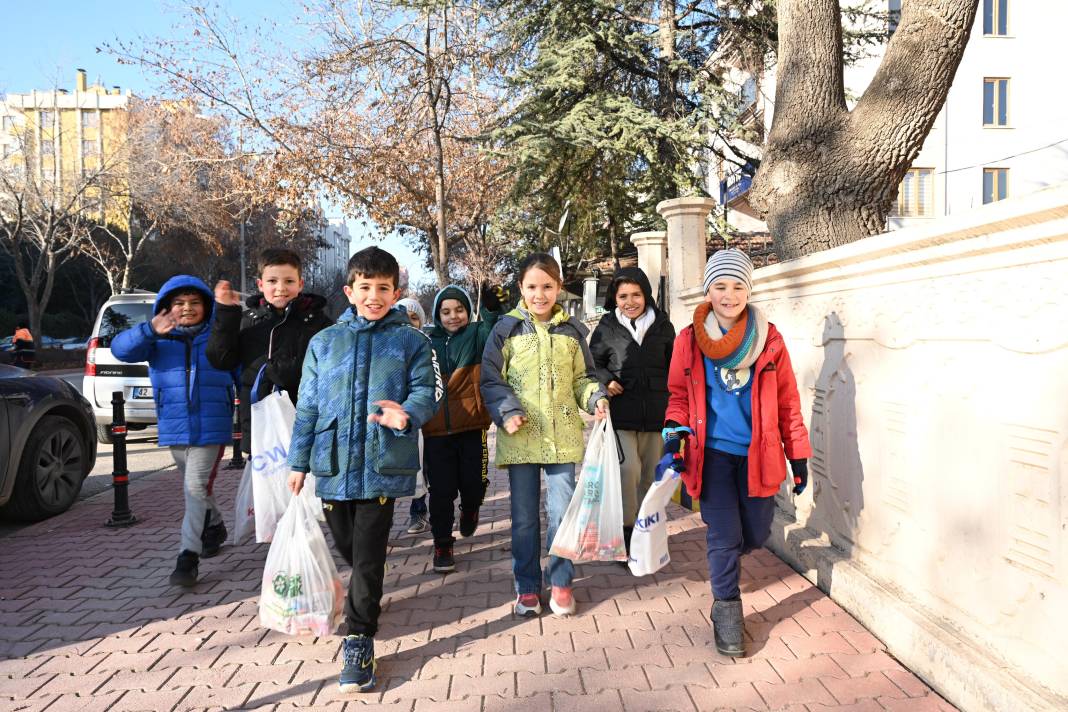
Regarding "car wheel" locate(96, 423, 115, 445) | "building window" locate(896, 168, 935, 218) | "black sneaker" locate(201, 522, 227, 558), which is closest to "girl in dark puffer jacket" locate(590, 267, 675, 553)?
"black sneaker" locate(201, 522, 227, 558)

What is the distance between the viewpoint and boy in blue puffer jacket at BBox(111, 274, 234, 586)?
14.2ft

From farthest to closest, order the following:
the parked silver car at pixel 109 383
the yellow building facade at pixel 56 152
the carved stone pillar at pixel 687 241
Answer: the yellow building facade at pixel 56 152
the parked silver car at pixel 109 383
the carved stone pillar at pixel 687 241

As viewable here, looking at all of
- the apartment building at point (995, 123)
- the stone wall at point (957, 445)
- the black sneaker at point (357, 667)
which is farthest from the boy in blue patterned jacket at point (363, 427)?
the apartment building at point (995, 123)

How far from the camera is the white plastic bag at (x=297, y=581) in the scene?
3295 mm

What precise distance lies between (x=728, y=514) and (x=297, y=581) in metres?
1.93

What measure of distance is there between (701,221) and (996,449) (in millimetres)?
5342

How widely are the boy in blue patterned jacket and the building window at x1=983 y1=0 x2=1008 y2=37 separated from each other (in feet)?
107

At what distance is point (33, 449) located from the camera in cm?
582

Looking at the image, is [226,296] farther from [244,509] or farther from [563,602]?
[563,602]

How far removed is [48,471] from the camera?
602cm

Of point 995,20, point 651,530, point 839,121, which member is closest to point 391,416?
point 651,530

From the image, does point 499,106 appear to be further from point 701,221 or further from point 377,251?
point 377,251

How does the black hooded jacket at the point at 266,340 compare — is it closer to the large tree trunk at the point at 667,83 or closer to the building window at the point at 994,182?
the large tree trunk at the point at 667,83

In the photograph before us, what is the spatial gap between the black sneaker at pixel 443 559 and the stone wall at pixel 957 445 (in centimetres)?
210
